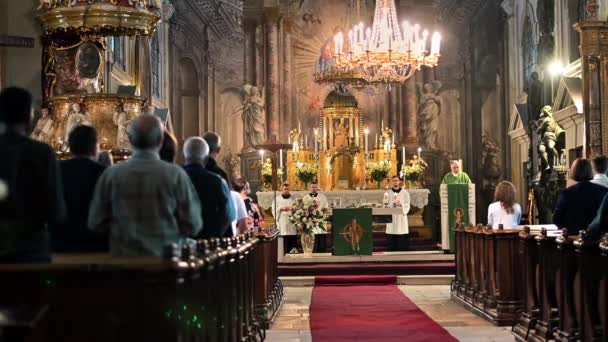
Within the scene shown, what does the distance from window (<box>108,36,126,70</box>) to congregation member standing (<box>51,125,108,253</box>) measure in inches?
627

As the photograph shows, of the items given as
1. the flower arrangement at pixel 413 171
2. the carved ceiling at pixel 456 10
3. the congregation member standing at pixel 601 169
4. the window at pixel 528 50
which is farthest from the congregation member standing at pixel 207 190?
the carved ceiling at pixel 456 10

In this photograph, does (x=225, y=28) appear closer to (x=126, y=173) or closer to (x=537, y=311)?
(x=537, y=311)

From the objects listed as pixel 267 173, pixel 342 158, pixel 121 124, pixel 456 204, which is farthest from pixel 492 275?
pixel 342 158

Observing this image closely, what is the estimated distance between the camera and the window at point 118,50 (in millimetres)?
22109

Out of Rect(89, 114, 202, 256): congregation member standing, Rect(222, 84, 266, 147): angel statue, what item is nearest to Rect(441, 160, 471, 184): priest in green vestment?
Rect(222, 84, 266, 147): angel statue

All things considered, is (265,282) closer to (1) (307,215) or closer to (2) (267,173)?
(1) (307,215)

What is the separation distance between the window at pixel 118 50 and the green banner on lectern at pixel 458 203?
7708 millimetres

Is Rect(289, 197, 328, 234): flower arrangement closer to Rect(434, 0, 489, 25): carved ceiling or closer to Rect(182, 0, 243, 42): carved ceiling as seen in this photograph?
Rect(434, 0, 489, 25): carved ceiling

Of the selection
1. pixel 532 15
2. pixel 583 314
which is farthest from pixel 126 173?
pixel 532 15

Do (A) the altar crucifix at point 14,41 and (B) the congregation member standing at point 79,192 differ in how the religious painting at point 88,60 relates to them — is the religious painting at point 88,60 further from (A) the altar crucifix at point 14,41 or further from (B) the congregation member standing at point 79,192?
(B) the congregation member standing at point 79,192

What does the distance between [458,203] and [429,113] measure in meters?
8.94

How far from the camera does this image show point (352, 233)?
61.1ft

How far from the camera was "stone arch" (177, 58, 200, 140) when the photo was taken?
108ft

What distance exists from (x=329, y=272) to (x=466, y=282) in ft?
14.3
